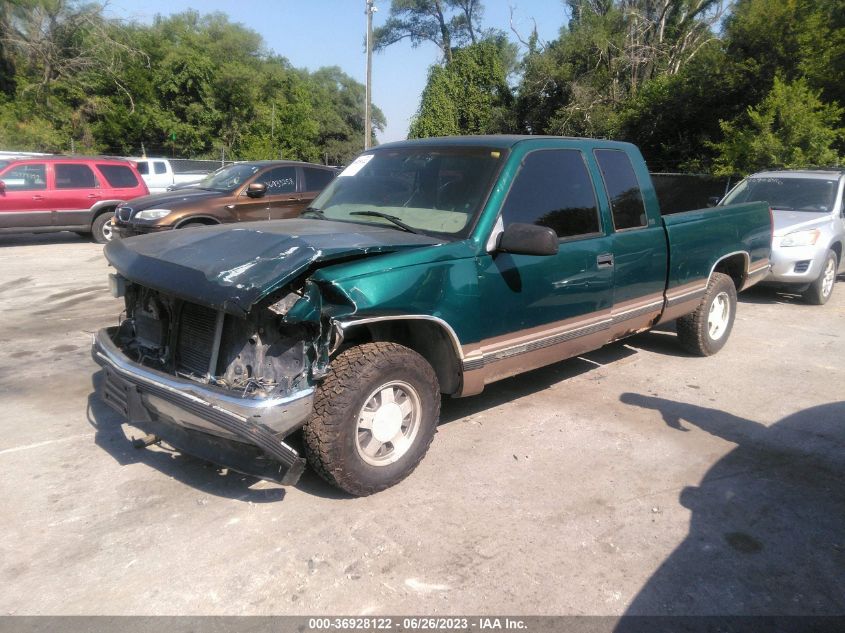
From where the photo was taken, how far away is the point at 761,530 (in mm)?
3398

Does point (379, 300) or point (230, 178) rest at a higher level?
point (230, 178)

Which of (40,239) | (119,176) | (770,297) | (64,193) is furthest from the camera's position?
(40,239)

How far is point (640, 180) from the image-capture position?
5.30 metres

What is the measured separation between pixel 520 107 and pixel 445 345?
93.8 feet

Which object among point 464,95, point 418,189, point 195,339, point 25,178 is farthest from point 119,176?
point 464,95

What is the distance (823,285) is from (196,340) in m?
8.65

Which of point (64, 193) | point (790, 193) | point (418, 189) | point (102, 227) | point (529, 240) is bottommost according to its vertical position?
point (102, 227)

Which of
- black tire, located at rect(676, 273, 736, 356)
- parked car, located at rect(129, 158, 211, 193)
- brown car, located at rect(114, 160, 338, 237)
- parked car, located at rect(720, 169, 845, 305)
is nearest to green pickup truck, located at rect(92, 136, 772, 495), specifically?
black tire, located at rect(676, 273, 736, 356)

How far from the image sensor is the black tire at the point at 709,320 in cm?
616

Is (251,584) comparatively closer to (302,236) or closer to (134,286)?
(302,236)

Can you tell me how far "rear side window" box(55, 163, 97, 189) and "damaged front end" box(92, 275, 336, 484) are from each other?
38.8 feet

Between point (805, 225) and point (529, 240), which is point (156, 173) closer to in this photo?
point (805, 225)

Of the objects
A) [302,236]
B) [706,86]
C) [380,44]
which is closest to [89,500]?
[302,236]

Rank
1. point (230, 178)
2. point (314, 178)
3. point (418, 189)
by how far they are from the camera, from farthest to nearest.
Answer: point (314, 178), point (230, 178), point (418, 189)
